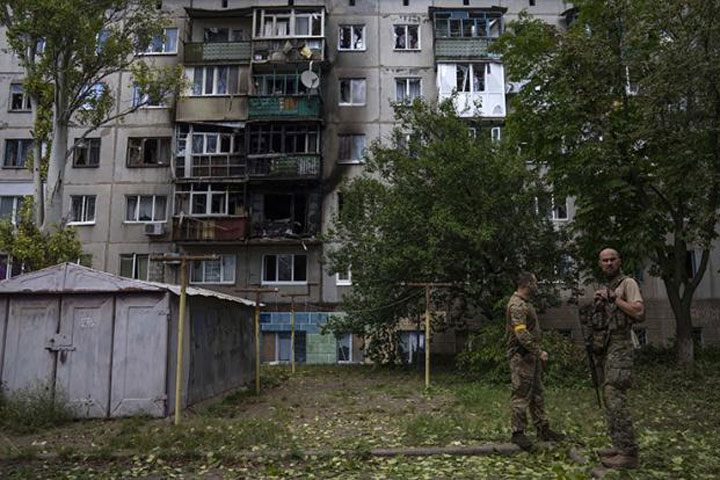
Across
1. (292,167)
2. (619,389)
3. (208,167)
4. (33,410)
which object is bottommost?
(33,410)

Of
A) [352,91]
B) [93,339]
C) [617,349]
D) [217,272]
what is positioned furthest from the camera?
[352,91]

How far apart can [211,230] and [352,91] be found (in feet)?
31.9

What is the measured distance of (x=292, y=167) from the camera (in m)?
29.2

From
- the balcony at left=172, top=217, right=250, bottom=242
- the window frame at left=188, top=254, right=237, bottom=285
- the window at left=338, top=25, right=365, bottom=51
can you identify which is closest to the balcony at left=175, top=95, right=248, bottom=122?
the balcony at left=172, top=217, right=250, bottom=242

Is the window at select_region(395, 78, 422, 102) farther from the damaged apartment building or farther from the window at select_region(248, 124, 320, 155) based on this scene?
the window at select_region(248, 124, 320, 155)

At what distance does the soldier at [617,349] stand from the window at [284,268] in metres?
23.3

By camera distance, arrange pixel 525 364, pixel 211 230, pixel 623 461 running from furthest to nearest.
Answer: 1. pixel 211 230
2. pixel 525 364
3. pixel 623 461

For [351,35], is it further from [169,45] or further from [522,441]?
[522,441]

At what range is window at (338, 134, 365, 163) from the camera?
30.6m

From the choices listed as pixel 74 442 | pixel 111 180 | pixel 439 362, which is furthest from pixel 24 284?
pixel 111 180

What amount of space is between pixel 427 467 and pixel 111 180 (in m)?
27.3

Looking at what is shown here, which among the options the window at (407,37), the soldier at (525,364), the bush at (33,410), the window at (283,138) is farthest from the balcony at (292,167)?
the soldier at (525,364)

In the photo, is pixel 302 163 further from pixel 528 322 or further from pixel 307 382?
pixel 528 322

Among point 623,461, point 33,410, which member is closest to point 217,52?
point 33,410
